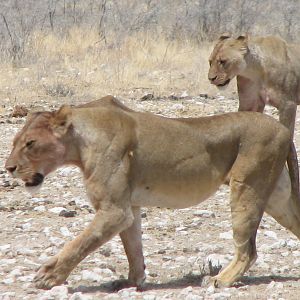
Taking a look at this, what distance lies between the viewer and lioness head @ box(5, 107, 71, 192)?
6.02 metres

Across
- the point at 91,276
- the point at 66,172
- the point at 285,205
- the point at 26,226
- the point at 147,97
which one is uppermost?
the point at 285,205

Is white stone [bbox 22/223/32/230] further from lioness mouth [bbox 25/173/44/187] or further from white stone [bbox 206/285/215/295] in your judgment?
white stone [bbox 206/285/215/295]

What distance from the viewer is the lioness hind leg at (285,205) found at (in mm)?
6484

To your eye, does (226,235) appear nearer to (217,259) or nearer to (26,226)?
(217,259)

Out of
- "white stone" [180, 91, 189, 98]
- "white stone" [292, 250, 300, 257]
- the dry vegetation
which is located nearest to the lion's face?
"white stone" [292, 250, 300, 257]

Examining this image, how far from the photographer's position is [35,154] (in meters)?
6.03

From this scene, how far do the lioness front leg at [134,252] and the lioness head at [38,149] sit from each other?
620 millimetres

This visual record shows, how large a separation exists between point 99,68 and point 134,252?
461 inches

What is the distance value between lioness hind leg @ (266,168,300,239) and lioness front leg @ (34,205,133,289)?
108 cm

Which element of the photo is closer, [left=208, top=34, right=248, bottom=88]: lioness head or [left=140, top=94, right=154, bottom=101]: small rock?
[left=208, top=34, right=248, bottom=88]: lioness head

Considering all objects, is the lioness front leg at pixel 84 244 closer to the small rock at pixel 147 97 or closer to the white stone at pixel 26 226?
the white stone at pixel 26 226

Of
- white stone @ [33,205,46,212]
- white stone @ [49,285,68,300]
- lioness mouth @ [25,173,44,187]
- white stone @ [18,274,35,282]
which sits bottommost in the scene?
white stone @ [33,205,46,212]

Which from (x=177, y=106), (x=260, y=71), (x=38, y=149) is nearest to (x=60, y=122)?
(x=38, y=149)

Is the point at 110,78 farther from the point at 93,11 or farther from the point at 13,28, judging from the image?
the point at 93,11
